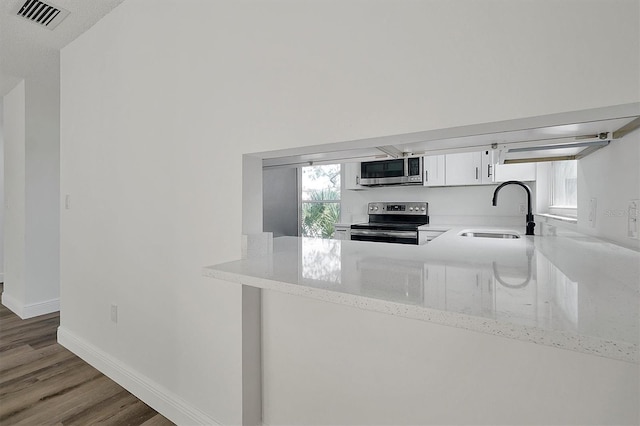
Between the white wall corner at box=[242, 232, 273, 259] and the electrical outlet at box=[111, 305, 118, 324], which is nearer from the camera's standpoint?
the white wall corner at box=[242, 232, 273, 259]

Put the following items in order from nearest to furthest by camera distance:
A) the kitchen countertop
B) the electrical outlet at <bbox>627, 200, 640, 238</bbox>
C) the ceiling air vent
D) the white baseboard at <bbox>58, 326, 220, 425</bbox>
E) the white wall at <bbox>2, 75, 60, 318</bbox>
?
the kitchen countertop → the electrical outlet at <bbox>627, 200, 640, 238</bbox> → the white baseboard at <bbox>58, 326, 220, 425</bbox> → the ceiling air vent → the white wall at <bbox>2, 75, 60, 318</bbox>

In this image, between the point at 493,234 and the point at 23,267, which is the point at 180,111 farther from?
the point at 23,267

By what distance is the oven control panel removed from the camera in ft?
13.4

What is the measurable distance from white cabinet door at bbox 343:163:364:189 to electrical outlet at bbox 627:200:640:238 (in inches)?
122

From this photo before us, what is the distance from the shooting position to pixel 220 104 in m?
1.54

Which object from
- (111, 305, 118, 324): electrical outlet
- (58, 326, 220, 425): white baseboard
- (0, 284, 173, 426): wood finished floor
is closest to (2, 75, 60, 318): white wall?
(0, 284, 173, 426): wood finished floor

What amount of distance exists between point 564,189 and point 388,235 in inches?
60.7

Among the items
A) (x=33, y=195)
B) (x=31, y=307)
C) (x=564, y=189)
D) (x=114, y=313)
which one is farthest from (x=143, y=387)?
(x=564, y=189)

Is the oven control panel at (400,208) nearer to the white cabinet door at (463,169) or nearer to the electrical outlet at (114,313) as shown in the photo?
the white cabinet door at (463,169)

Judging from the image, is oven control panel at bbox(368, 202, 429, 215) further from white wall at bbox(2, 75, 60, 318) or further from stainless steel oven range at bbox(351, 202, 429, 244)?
white wall at bbox(2, 75, 60, 318)

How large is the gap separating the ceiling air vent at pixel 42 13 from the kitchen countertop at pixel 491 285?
226 cm

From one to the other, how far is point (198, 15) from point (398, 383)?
1.91 m

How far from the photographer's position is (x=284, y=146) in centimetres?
132

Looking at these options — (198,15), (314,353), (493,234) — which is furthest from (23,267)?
(493,234)
